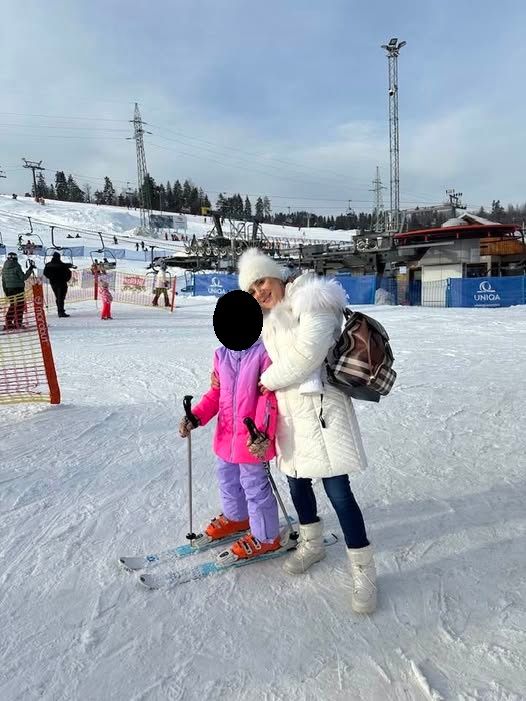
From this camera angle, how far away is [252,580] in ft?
7.46

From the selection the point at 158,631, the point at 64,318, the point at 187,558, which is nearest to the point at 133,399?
the point at 187,558

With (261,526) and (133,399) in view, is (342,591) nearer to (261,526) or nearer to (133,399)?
(261,526)

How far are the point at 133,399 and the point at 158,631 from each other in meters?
3.72

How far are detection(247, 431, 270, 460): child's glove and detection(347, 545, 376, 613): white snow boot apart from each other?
602mm

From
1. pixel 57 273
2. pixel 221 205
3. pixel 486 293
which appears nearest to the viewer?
pixel 57 273

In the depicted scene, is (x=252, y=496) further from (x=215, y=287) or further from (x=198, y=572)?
(x=215, y=287)

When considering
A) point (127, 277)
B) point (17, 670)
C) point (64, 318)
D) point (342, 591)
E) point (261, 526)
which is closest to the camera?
point (17, 670)

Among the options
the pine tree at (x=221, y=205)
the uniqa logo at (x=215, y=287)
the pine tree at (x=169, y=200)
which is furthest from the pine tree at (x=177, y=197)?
the uniqa logo at (x=215, y=287)

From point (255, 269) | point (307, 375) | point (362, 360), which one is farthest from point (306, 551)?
point (255, 269)

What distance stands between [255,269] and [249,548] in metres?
1.37

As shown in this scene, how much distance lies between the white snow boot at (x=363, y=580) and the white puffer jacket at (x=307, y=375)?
394 mm

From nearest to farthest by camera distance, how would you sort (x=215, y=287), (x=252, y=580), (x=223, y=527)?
1. (x=252, y=580)
2. (x=223, y=527)
3. (x=215, y=287)

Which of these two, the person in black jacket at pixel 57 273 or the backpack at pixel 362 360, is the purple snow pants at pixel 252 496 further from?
the person in black jacket at pixel 57 273

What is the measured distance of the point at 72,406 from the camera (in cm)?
509
